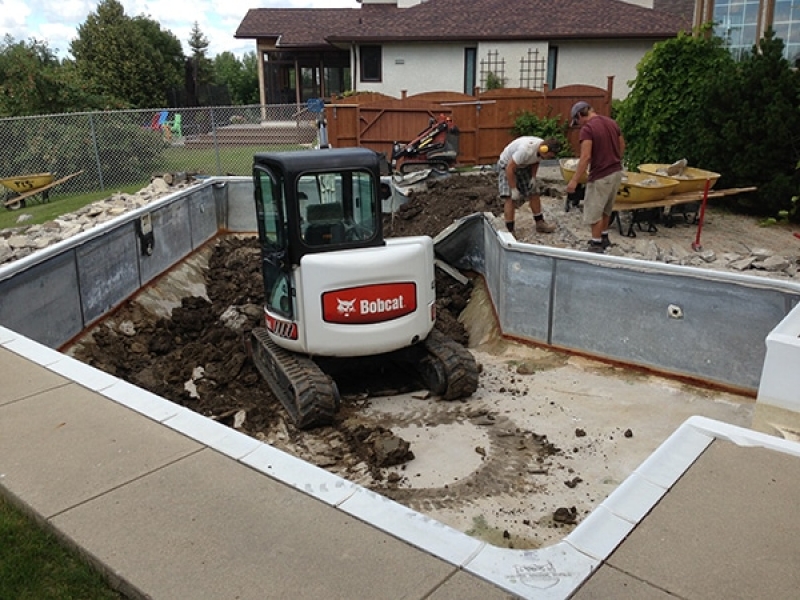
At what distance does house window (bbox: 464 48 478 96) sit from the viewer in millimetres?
25500

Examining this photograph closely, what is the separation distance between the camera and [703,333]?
659 cm

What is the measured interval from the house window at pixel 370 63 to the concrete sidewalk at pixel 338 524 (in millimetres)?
24221

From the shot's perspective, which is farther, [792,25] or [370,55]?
[370,55]

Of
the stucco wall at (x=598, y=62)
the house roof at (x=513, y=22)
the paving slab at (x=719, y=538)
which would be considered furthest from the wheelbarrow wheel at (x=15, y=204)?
the stucco wall at (x=598, y=62)

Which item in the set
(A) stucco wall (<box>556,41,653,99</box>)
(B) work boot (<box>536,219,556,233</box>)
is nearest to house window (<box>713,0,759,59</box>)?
(B) work boot (<box>536,219,556,233</box>)

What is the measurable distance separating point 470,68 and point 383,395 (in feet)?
68.3

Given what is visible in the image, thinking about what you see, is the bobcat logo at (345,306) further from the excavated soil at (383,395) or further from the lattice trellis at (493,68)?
the lattice trellis at (493,68)

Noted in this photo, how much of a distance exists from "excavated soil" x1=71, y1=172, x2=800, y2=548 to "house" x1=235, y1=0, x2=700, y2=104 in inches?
589

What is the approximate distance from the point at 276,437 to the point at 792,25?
13.0 metres

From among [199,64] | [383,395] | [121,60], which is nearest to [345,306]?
[383,395]

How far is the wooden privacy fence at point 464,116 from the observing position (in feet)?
61.5

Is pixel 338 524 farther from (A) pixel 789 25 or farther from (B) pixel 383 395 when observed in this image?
(A) pixel 789 25

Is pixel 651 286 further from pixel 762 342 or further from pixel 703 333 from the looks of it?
pixel 762 342

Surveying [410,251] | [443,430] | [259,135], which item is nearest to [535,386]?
[443,430]
